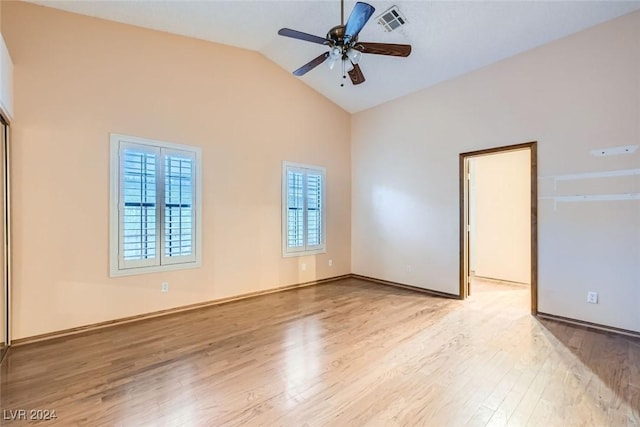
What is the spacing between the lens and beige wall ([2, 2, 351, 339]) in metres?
2.98

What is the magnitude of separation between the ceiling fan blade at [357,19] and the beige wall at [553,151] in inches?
103

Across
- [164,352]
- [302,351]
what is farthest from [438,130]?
[164,352]

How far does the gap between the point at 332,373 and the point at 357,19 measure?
2.90 metres

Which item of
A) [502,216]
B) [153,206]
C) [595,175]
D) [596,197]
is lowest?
[502,216]

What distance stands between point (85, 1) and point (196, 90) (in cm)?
135

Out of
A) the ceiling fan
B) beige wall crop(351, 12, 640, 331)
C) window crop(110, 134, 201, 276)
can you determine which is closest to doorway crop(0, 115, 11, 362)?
window crop(110, 134, 201, 276)

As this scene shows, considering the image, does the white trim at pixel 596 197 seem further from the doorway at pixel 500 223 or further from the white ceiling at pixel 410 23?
the white ceiling at pixel 410 23

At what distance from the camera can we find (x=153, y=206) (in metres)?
3.65

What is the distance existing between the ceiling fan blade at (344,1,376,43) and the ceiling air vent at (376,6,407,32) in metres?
1.22

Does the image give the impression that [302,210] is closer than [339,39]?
No

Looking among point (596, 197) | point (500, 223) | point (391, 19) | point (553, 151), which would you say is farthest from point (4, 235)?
point (500, 223)

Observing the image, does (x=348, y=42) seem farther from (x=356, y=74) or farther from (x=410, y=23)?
(x=410, y=23)

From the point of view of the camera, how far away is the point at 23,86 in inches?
116

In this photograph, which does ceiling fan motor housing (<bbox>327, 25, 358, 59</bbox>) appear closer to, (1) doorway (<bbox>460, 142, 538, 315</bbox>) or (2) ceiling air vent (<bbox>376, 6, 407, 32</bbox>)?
(2) ceiling air vent (<bbox>376, 6, 407, 32</bbox>)
